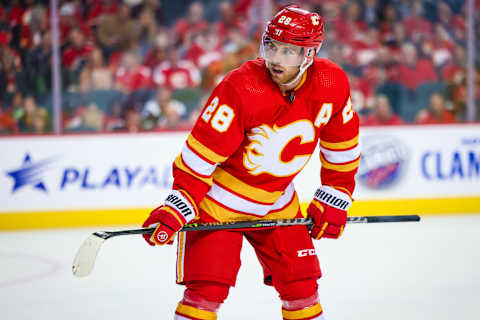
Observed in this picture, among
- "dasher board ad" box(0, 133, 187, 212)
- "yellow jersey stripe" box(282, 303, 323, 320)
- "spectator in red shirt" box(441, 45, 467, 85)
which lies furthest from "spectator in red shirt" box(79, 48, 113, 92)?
"yellow jersey stripe" box(282, 303, 323, 320)

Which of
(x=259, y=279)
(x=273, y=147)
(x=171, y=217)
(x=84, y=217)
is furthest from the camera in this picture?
(x=84, y=217)

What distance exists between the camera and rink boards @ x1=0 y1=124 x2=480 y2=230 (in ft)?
17.5

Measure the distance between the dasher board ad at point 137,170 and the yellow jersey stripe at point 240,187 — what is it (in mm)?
3162

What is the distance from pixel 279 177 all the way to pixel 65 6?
411 cm

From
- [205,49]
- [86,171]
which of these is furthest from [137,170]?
[205,49]

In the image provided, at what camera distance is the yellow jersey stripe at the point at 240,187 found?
224 centimetres

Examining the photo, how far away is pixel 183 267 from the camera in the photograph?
7.16ft

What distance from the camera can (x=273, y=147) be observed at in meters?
2.16

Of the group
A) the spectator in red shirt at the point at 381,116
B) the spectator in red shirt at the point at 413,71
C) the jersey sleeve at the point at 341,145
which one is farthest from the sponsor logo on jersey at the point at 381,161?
the jersey sleeve at the point at 341,145

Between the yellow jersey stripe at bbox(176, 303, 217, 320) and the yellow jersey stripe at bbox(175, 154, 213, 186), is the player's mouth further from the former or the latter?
the yellow jersey stripe at bbox(176, 303, 217, 320)

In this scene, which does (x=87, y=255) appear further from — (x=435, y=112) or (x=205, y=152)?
(x=435, y=112)

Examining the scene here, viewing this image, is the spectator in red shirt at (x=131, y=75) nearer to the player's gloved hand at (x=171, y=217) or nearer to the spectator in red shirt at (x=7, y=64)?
the spectator in red shirt at (x=7, y=64)

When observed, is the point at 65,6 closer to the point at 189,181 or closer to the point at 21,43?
the point at 21,43

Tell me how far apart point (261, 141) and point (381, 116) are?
4.04m
